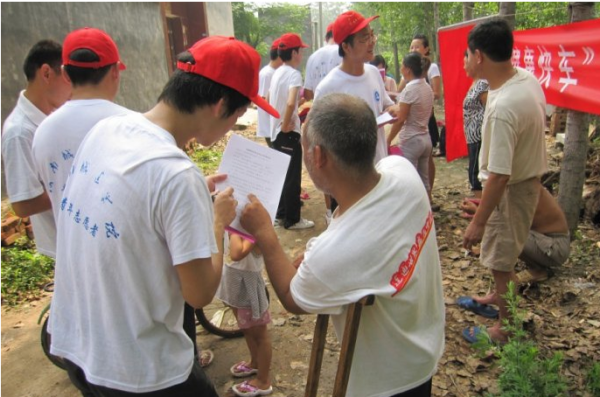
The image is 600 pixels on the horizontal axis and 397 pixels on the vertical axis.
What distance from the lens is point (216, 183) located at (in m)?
1.93

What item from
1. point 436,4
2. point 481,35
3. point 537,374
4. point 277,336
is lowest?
point 277,336

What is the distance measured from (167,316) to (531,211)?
2584mm

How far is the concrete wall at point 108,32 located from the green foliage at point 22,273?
2.64 meters

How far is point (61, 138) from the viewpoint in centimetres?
216

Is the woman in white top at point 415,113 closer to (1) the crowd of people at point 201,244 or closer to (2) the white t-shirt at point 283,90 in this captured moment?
(2) the white t-shirt at point 283,90

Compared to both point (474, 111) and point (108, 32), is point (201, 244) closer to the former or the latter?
point (474, 111)

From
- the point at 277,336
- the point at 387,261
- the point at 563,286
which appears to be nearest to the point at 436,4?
the point at 563,286

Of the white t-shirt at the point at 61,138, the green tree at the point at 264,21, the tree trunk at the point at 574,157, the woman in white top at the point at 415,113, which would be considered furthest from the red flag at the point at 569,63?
the green tree at the point at 264,21

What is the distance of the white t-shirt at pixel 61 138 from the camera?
217 centimetres

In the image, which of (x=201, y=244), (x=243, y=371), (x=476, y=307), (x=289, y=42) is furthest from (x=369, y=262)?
(x=289, y=42)

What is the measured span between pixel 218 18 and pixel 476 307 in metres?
13.0

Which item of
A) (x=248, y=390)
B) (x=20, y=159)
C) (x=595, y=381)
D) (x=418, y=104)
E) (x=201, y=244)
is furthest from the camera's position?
(x=418, y=104)

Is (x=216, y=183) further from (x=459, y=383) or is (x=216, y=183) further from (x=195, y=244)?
(x=459, y=383)

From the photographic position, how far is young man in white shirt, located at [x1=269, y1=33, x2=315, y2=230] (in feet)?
16.6
